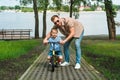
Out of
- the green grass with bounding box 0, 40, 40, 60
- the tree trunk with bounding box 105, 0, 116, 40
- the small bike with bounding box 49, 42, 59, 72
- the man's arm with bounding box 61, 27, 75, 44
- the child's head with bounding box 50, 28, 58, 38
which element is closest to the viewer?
the small bike with bounding box 49, 42, 59, 72

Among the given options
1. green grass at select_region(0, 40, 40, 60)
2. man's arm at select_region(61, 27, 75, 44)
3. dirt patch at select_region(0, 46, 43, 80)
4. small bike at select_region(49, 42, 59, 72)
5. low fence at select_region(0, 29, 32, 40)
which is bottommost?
low fence at select_region(0, 29, 32, 40)

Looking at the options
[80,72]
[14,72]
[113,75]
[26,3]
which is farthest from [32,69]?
[26,3]

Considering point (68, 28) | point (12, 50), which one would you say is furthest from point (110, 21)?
point (68, 28)

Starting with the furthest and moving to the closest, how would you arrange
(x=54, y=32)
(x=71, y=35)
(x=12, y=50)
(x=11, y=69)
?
(x=12, y=50), (x=11, y=69), (x=54, y=32), (x=71, y=35)

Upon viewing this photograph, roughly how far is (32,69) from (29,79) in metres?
2.39

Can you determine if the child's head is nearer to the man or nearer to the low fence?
the man

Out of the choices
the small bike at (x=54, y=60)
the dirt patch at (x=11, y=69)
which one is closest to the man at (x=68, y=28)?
the small bike at (x=54, y=60)

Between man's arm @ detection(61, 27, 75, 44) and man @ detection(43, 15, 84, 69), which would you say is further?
man's arm @ detection(61, 27, 75, 44)

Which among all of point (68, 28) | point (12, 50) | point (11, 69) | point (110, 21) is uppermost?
point (68, 28)

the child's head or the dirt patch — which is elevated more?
the child's head

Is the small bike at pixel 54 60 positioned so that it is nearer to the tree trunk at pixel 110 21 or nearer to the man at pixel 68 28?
the man at pixel 68 28

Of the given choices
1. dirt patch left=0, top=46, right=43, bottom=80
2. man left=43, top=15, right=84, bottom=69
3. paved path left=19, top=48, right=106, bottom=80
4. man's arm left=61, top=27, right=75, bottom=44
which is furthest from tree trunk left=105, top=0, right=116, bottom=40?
man's arm left=61, top=27, right=75, bottom=44

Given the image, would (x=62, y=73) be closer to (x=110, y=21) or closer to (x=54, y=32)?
(x=54, y=32)

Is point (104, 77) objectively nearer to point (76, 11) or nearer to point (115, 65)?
point (115, 65)
